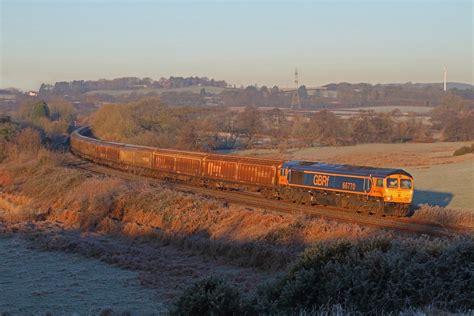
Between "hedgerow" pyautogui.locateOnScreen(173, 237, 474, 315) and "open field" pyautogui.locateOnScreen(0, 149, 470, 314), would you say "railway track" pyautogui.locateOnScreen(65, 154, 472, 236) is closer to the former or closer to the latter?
"open field" pyautogui.locateOnScreen(0, 149, 470, 314)

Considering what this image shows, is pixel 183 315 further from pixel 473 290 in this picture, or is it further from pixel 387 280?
pixel 473 290

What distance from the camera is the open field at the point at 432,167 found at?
1639 inches

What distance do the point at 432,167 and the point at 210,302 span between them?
53012mm

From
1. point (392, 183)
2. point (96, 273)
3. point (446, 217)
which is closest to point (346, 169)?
point (392, 183)

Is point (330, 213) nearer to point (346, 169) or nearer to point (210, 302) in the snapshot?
point (346, 169)

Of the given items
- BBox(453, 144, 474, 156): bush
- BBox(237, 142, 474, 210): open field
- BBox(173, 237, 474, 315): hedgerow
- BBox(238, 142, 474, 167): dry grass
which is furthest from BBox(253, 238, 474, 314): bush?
BBox(453, 144, 474, 156): bush

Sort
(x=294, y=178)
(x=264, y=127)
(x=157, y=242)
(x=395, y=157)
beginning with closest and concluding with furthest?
(x=157, y=242), (x=294, y=178), (x=395, y=157), (x=264, y=127)

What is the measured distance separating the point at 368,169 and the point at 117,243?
41.4 ft

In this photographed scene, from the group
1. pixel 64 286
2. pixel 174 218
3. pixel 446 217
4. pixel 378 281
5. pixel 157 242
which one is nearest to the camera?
pixel 378 281

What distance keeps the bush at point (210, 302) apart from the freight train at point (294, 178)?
63.8 ft

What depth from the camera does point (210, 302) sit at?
37.5 feet

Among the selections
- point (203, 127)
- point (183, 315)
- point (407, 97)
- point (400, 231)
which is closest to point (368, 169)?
point (400, 231)

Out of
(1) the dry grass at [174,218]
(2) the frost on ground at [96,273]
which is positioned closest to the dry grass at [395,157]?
(1) the dry grass at [174,218]

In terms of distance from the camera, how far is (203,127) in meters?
96.1
